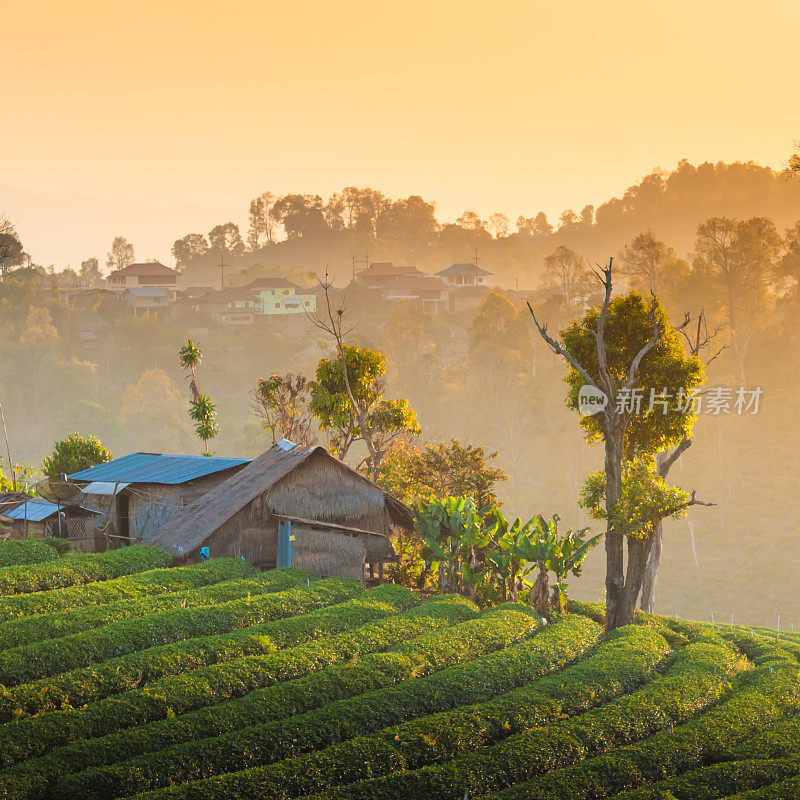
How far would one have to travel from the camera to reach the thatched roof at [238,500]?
27.6 meters

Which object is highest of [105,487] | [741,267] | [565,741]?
[741,267]

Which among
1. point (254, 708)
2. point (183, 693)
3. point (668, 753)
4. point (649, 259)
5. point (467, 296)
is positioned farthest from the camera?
point (467, 296)

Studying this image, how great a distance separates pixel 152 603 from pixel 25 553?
26.5 ft

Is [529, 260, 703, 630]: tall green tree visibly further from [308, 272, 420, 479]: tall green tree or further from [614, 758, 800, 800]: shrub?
[614, 758, 800, 800]: shrub

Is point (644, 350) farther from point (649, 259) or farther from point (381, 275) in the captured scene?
point (381, 275)

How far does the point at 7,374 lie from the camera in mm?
116938

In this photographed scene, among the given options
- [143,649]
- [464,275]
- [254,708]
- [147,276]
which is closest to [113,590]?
[143,649]

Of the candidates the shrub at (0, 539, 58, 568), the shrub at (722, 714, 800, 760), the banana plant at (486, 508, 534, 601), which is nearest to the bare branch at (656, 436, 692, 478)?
the banana plant at (486, 508, 534, 601)

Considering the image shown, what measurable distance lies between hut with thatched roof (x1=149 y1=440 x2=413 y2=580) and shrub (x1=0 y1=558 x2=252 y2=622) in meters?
1.46

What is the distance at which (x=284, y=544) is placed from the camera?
2800 cm

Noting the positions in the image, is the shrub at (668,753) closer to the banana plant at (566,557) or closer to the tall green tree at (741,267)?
the banana plant at (566,557)

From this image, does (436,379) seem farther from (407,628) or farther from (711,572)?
(407,628)

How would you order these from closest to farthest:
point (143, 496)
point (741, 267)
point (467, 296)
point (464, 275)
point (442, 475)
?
point (143, 496), point (442, 475), point (741, 267), point (467, 296), point (464, 275)

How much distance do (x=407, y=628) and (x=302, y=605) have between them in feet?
10.5
